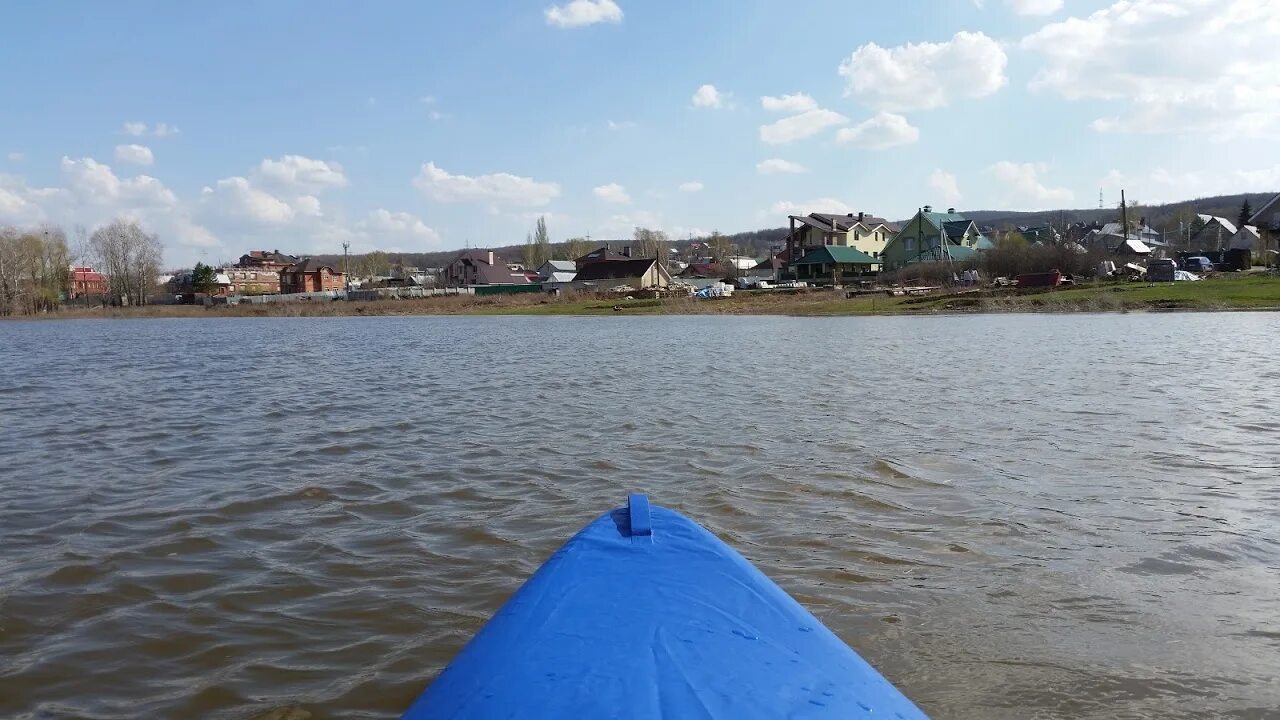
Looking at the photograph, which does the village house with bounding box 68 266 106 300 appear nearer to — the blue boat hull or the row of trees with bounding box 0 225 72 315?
the row of trees with bounding box 0 225 72 315

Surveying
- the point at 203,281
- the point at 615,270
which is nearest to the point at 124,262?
the point at 203,281

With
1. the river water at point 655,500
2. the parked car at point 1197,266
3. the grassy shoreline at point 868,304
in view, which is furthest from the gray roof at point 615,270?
the river water at point 655,500

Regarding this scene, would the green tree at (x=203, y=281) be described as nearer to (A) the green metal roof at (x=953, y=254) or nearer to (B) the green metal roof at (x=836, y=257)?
(B) the green metal roof at (x=836, y=257)

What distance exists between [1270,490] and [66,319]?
97.0 meters

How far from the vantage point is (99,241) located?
10831cm

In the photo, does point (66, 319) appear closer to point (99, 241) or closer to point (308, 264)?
point (99, 241)

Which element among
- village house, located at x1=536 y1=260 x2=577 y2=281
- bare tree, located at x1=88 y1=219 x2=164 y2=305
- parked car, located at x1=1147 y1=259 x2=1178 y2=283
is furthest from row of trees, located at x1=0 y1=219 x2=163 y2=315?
parked car, located at x1=1147 y1=259 x2=1178 y2=283

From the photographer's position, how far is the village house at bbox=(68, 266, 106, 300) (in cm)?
11375

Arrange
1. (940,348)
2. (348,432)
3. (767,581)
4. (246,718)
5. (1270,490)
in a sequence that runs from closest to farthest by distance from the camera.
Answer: (767,581), (246,718), (1270,490), (348,432), (940,348)

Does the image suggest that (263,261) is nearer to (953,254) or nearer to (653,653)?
(953,254)

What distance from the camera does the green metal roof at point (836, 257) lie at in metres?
92.8

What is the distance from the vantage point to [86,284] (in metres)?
118

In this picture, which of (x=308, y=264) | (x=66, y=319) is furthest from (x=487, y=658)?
(x=308, y=264)

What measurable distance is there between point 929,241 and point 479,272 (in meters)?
59.9
